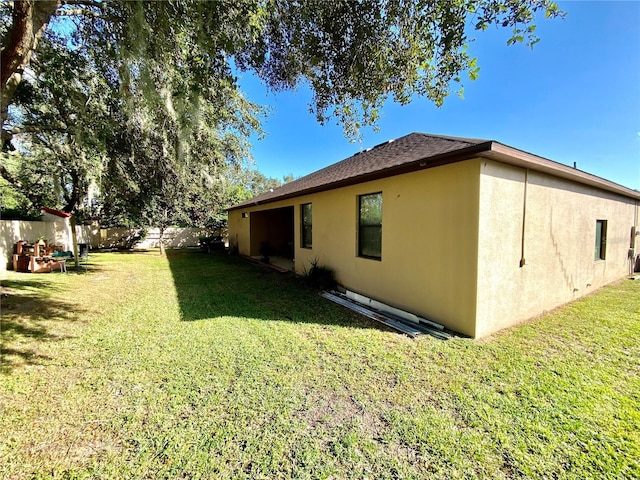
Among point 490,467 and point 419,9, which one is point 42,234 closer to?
point 419,9

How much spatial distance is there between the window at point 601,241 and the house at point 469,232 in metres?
0.03

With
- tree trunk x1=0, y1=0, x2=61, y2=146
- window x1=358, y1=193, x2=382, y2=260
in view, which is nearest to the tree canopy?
tree trunk x1=0, y1=0, x2=61, y2=146

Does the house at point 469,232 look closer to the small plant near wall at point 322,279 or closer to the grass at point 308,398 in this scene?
the small plant near wall at point 322,279

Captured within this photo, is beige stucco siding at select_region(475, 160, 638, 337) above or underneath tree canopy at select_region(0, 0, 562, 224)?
underneath

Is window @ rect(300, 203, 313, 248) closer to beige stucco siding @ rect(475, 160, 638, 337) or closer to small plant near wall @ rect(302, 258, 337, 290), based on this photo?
small plant near wall @ rect(302, 258, 337, 290)

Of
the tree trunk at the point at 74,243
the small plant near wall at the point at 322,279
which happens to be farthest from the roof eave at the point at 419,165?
the tree trunk at the point at 74,243

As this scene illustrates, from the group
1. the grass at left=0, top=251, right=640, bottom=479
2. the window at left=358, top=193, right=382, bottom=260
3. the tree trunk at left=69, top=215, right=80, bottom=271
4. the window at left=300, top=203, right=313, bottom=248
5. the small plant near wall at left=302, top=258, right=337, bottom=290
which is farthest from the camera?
the tree trunk at left=69, top=215, right=80, bottom=271

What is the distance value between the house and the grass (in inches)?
29.1

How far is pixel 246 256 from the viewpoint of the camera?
13617mm

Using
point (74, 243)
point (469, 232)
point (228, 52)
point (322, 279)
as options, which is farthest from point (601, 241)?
point (74, 243)

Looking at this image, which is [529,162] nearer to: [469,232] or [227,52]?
[469,232]

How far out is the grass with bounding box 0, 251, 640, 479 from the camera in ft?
6.32

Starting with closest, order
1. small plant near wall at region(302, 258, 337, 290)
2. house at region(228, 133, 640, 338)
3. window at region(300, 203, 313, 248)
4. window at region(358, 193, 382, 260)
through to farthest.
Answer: house at region(228, 133, 640, 338) < window at region(358, 193, 382, 260) < small plant near wall at region(302, 258, 337, 290) < window at region(300, 203, 313, 248)

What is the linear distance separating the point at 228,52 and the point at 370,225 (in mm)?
3943
